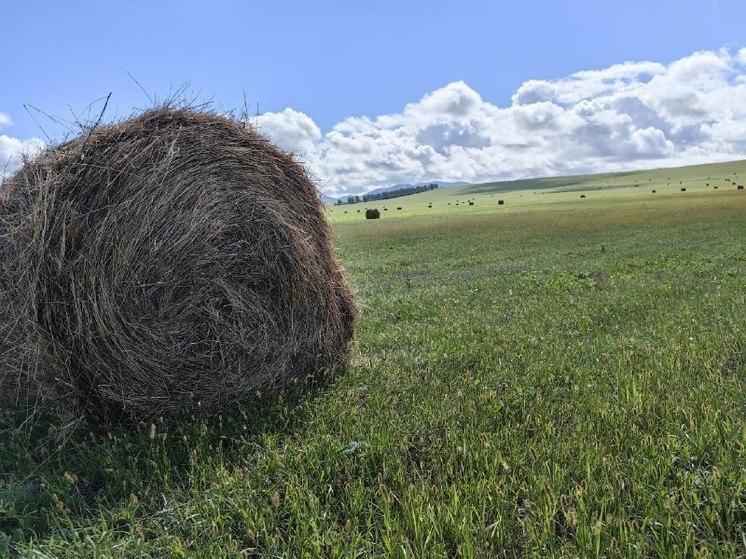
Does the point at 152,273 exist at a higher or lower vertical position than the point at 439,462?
higher

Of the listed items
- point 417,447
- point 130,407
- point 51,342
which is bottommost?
point 417,447

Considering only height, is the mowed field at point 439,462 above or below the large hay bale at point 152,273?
below

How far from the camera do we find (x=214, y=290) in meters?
4.92

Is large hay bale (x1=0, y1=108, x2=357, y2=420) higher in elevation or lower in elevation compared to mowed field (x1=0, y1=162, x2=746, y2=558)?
higher

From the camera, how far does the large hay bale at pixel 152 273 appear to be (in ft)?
14.3

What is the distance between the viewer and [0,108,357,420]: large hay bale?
4.36 metres

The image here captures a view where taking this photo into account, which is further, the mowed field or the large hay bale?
the large hay bale

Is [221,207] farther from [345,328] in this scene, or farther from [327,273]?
[345,328]

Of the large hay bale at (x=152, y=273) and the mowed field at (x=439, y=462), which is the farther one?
the large hay bale at (x=152, y=273)

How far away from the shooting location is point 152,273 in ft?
15.2

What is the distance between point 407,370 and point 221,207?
2597mm

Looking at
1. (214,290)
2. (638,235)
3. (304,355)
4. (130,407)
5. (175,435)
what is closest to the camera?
(175,435)

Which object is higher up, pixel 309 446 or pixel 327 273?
pixel 327 273

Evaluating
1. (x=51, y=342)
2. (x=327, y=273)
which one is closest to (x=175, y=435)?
(x=51, y=342)
